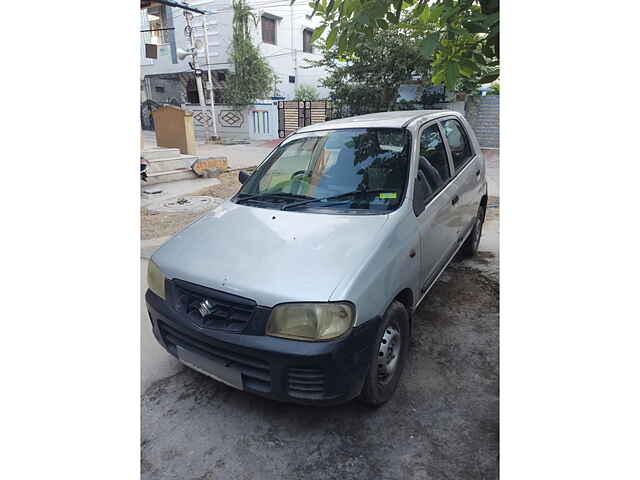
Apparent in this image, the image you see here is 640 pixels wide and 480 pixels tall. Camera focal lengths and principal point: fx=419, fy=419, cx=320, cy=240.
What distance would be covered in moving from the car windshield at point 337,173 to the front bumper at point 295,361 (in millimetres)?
980

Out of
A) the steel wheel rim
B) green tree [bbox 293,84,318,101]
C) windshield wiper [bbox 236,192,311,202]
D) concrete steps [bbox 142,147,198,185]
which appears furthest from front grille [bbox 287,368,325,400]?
green tree [bbox 293,84,318,101]

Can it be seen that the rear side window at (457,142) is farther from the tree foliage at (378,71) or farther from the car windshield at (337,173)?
the tree foliage at (378,71)

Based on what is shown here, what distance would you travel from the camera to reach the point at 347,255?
228 cm

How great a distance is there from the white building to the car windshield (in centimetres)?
1822

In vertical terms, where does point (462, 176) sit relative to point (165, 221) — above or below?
above

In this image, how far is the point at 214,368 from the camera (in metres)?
2.31

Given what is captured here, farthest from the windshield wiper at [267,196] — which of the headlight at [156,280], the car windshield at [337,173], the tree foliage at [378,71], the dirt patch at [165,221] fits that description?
the tree foliage at [378,71]

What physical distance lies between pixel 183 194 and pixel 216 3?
16.3m

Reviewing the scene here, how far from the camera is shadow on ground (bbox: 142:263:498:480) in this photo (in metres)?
2.14

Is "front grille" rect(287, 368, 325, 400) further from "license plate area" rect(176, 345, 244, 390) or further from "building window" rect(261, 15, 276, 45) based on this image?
"building window" rect(261, 15, 276, 45)

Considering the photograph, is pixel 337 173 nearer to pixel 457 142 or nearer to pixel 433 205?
pixel 433 205

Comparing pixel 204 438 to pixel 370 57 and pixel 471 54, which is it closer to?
pixel 471 54

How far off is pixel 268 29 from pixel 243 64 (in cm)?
331

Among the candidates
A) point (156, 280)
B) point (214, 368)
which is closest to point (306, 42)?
point (156, 280)
